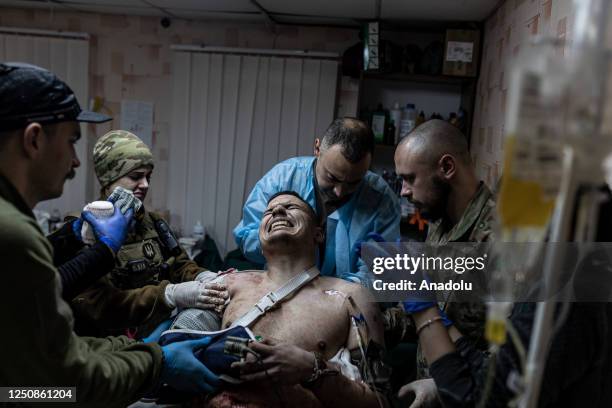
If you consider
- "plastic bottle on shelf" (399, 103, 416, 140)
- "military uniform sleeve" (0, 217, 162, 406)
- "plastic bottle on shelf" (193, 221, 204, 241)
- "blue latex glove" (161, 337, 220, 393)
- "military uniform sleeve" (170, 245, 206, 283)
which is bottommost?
"plastic bottle on shelf" (193, 221, 204, 241)

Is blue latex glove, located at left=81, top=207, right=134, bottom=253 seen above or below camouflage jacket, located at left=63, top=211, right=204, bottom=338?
above

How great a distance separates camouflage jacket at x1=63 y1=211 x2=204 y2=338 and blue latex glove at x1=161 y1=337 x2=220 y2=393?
359 millimetres

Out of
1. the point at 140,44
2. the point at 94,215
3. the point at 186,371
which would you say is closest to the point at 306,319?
the point at 186,371

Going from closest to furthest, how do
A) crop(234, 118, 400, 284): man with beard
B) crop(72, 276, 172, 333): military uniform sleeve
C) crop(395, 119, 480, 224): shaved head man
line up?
crop(395, 119, 480, 224): shaved head man → crop(72, 276, 172, 333): military uniform sleeve → crop(234, 118, 400, 284): man with beard

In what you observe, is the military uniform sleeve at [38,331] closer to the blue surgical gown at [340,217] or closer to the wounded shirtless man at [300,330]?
the wounded shirtless man at [300,330]

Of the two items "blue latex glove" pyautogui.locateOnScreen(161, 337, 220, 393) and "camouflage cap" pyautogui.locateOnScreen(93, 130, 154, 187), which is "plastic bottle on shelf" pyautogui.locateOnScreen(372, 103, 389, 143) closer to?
"camouflage cap" pyautogui.locateOnScreen(93, 130, 154, 187)

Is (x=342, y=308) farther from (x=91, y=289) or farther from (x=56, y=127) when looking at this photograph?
(x=56, y=127)

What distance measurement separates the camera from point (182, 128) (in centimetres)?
419

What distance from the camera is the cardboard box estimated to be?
3.36 m

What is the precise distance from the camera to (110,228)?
62.7 inches

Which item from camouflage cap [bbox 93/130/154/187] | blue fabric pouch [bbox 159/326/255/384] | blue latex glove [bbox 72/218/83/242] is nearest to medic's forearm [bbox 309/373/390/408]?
blue fabric pouch [bbox 159/326/255/384]

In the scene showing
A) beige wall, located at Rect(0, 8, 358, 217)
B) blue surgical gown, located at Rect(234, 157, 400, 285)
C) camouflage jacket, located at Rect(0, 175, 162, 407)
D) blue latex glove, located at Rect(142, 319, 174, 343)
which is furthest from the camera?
beige wall, located at Rect(0, 8, 358, 217)

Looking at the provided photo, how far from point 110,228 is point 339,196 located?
40.9 inches

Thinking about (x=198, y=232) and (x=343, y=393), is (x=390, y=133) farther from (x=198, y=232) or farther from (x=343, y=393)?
(x=343, y=393)
